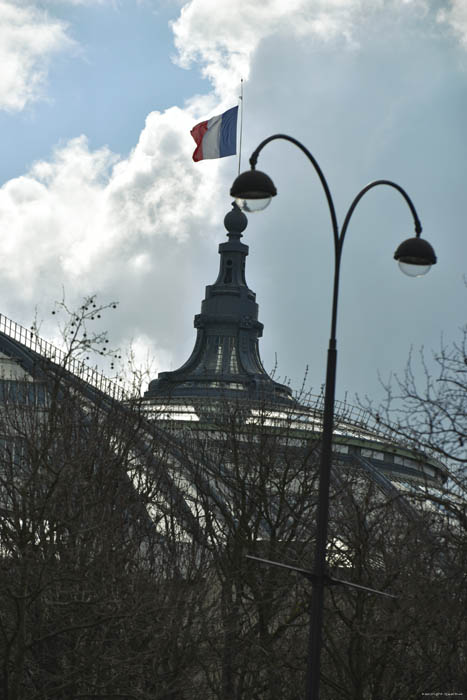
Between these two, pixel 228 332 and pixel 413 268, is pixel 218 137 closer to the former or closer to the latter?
pixel 228 332

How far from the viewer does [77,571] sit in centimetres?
2641

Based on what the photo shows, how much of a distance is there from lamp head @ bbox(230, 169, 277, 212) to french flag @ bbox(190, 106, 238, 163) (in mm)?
46231

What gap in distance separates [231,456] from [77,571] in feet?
51.6

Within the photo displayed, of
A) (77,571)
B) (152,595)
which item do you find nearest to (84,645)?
(152,595)

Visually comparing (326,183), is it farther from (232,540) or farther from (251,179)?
(232,540)

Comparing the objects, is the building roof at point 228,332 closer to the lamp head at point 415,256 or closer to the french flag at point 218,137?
the french flag at point 218,137

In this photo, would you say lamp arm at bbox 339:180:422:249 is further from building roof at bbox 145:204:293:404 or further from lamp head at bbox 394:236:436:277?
building roof at bbox 145:204:293:404

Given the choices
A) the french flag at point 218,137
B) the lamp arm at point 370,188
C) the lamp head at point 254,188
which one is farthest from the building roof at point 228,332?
the lamp head at point 254,188

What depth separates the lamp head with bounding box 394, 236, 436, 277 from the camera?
19.8m

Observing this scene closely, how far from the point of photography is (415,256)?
19750 millimetres

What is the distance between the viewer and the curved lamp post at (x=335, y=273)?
711 inches

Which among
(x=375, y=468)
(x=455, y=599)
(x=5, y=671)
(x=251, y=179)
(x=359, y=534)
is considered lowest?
(x=5, y=671)

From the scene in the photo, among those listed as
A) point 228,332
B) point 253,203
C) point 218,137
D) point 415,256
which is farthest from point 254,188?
point 228,332

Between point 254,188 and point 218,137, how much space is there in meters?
47.2
